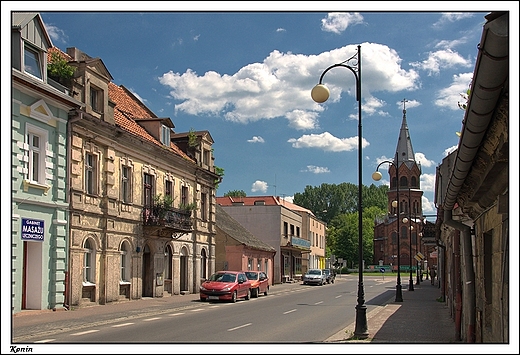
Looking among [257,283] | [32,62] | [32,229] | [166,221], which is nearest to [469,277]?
[32,229]

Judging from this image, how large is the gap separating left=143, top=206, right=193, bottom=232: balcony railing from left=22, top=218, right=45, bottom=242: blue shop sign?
9.14 m

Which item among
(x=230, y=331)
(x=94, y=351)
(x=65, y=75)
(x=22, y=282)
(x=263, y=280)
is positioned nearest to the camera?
(x=94, y=351)

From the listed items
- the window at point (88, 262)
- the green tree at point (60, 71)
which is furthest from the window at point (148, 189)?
the green tree at point (60, 71)

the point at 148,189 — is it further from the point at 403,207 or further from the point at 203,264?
the point at 403,207

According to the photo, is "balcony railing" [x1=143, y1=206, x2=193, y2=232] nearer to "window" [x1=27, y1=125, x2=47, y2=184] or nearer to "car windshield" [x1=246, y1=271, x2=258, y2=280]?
"car windshield" [x1=246, y1=271, x2=258, y2=280]

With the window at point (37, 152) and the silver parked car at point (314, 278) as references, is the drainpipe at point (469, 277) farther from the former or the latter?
the silver parked car at point (314, 278)

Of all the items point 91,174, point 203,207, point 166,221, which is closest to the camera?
point 91,174

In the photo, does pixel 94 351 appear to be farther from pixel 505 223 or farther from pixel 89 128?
pixel 89 128

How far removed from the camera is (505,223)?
764cm

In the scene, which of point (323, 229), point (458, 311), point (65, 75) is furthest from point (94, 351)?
point (323, 229)

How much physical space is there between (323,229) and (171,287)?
5671 cm

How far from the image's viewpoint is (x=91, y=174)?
27031 mm

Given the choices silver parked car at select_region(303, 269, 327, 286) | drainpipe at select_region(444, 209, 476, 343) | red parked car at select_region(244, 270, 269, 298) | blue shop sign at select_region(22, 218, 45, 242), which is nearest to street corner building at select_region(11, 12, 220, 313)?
blue shop sign at select_region(22, 218, 45, 242)

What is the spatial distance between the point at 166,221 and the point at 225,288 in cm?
464
